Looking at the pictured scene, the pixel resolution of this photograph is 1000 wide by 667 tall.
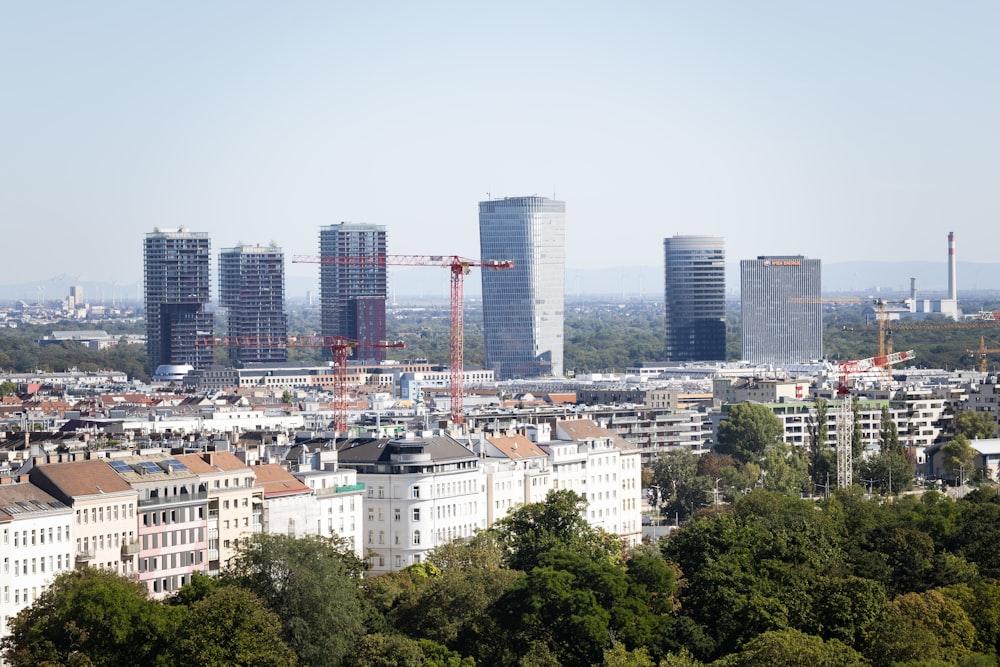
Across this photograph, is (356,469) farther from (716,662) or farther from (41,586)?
(716,662)

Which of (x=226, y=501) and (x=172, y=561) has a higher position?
(x=226, y=501)

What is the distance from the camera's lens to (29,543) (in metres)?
71.9

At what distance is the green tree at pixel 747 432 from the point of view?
147m

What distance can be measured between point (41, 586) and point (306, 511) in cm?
1638

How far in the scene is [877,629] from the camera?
71.3 meters

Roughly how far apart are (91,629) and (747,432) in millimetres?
88222

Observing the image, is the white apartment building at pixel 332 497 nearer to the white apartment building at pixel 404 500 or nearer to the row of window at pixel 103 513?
the white apartment building at pixel 404 500

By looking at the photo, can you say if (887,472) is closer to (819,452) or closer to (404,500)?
(819,452)

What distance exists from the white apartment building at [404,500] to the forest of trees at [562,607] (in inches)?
232

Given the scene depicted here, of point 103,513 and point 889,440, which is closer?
point 103,513

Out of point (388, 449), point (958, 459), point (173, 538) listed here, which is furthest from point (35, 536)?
point (958, 459)

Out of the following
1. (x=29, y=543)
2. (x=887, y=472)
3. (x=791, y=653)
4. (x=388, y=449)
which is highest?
(x=388, y=449)

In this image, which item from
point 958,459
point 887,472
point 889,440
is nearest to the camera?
point 887,472

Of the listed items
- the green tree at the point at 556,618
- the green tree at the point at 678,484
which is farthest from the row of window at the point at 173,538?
the green tree at the point at 678,484
